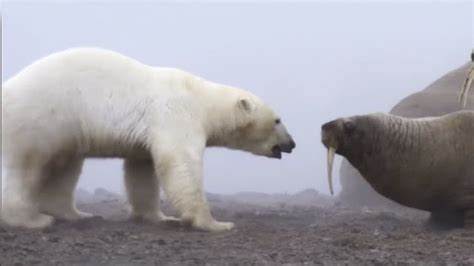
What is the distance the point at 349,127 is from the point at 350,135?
0.04 metres

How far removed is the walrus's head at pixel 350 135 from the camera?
180 inches

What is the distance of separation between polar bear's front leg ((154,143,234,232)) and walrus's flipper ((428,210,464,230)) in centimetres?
107

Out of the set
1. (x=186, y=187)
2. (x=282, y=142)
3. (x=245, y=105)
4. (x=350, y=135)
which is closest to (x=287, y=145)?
(x=282, y=142)

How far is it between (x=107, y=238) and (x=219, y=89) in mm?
1477

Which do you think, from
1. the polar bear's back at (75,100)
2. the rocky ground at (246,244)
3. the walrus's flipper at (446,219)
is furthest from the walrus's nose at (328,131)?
the polar bear's back at (75,100)

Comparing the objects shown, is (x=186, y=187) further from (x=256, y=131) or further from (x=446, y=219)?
(x=446, y=219)

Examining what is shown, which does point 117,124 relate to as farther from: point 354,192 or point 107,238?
point 354,192

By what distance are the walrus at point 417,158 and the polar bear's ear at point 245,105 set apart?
1.81ft

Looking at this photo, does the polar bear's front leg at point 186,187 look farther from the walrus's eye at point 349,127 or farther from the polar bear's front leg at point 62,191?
the walrus's eye at point 349,127

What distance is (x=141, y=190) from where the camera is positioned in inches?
199

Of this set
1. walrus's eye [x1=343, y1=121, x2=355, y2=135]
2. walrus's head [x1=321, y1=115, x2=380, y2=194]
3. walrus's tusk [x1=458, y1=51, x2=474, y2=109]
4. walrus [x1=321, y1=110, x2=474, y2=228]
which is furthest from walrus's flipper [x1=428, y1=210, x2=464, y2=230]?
walrus's tusk [x1=458, y1=51, x2=474, y2=109]

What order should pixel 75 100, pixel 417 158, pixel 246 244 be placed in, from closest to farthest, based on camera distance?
1. pixel 246 244
2. pixel 75 100
3. pixel 417 158

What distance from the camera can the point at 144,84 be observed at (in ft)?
15.5

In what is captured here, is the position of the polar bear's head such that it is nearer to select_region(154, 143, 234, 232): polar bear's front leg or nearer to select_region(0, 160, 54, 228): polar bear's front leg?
select_region(154, 143, 234, 232): polar bear's front leg
